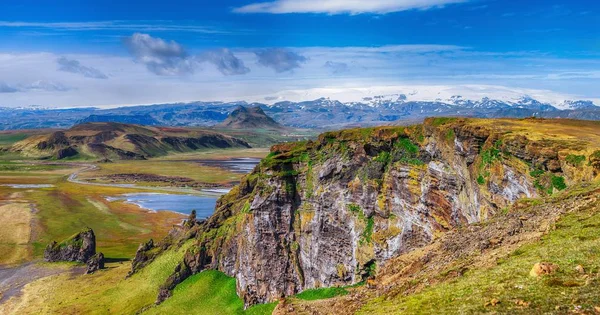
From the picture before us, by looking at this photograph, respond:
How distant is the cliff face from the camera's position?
45.2 metres

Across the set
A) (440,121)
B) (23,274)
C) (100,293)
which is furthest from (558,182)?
(23,274)

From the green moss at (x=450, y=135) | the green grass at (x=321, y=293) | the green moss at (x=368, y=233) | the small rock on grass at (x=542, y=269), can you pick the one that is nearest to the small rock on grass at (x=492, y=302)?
the small rock on grass at (x=542, y=269)

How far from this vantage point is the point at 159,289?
7638cm

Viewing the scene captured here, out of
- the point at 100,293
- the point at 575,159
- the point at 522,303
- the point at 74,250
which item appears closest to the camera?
the point at 522,303

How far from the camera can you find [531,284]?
2180 cm

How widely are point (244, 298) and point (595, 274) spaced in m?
55.1

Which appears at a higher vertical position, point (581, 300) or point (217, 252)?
point (581, 300)

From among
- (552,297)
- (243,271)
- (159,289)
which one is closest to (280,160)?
(243,271)

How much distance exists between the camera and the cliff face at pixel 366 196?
1780 inches

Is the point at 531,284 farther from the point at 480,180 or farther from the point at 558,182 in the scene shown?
the point at 480,180

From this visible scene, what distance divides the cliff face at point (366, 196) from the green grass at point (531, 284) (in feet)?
47.0

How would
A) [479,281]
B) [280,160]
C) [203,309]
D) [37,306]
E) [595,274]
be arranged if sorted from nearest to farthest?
[595,274] < [479,281] < [203,309] < [280,160] < [37,306]

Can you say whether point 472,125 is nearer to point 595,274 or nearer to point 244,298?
point 595,274

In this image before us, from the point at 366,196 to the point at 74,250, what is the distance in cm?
9194
